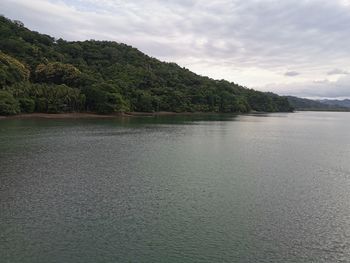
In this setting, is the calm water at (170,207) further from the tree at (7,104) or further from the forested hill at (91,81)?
the forested hill at (91,81)

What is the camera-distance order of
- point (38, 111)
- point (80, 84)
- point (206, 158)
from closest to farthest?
point (206, 158) < point (38, 111) < point (80, 84)

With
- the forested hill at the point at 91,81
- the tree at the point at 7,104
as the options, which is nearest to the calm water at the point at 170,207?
the tree at the point at 7,104

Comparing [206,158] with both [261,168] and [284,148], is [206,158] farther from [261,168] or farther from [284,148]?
[284,148]

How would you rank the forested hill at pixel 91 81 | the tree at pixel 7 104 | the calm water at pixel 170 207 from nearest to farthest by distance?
the calm water at pixel 170 207 < the tree at pixel 7 104 < the forested hill at pixel 91 81

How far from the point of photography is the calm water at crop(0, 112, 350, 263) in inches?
535

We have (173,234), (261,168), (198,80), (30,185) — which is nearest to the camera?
(173,234)

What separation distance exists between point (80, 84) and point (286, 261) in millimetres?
95893

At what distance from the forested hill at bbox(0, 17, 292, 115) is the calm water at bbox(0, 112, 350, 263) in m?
52.5

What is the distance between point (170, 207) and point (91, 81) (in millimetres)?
87743

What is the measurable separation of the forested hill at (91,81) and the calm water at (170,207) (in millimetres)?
52544

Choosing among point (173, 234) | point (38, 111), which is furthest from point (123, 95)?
point (173, 234)

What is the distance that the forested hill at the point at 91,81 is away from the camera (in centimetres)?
8512

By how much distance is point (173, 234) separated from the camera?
49.6 ft

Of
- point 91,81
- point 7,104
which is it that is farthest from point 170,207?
point 91,81
